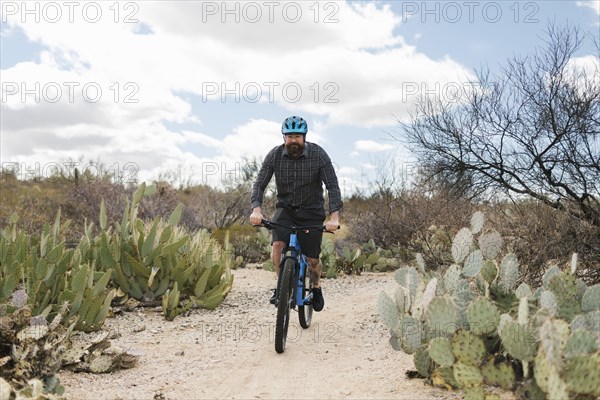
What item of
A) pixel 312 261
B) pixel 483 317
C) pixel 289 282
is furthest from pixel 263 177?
pixel 483 317

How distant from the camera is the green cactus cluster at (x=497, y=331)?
3293 millimetres

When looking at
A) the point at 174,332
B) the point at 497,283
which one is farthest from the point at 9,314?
the point at 497,283

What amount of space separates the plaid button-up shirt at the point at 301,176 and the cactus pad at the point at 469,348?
7.91 feet

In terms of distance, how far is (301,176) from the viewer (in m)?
6.13

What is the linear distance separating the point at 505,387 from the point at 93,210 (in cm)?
1395

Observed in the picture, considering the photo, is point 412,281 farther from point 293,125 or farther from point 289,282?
point 293,125

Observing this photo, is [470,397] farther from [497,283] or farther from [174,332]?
[174,332]

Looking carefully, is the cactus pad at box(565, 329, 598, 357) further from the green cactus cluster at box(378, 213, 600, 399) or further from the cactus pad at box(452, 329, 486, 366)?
the cactus pad at box(452, 329, 486, 366)

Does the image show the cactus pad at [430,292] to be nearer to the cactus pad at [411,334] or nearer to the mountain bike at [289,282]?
the cactus pad at [411,334]

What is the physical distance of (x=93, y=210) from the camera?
16062mm

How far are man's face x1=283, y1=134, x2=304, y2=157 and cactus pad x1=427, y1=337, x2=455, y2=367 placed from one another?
8.50 feet

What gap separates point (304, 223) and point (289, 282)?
955 mm

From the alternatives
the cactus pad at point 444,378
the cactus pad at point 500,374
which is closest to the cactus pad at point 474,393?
the cactus pad at point 500,374

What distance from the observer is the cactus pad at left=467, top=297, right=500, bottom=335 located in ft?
12.9
